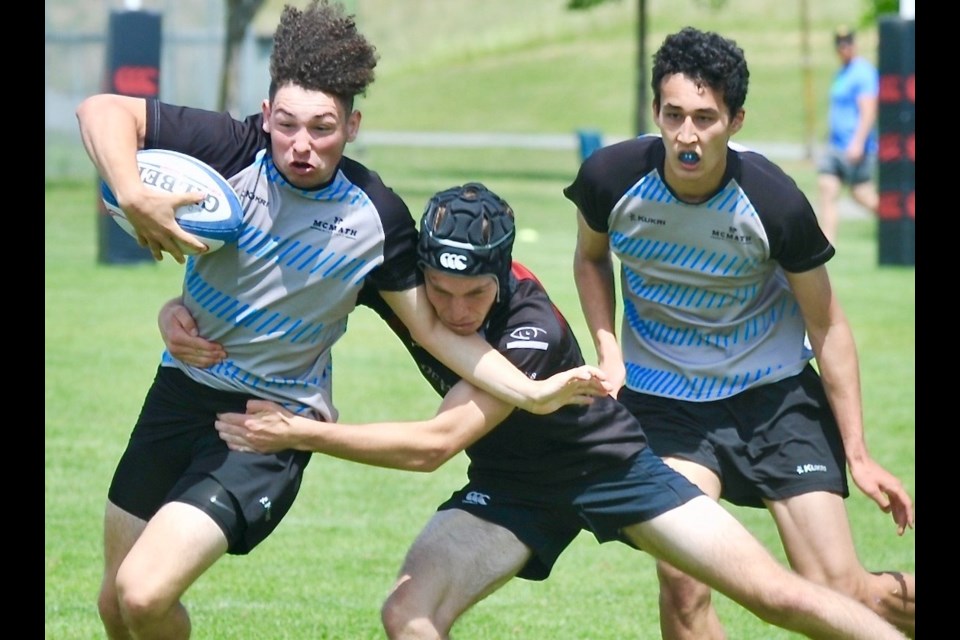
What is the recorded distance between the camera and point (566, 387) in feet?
16.2

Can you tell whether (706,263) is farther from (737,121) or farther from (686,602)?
(686,602)

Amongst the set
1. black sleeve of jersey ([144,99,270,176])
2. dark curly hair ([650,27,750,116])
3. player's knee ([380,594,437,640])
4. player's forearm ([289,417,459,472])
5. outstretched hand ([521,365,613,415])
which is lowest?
player's knee ([380,594,437,640])

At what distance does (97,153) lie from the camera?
192 inches

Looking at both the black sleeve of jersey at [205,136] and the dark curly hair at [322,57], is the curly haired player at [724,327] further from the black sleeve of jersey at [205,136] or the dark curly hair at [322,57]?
the black sleeve of jersey at [205,136]

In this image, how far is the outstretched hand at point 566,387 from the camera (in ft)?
16.1

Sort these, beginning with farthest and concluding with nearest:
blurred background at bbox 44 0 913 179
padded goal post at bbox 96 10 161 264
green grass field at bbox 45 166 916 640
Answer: blurred background at bbox 44 0 913 179
padded goal post at bbox 96 10 161 264
green grass field at bbox 45 166 916 640

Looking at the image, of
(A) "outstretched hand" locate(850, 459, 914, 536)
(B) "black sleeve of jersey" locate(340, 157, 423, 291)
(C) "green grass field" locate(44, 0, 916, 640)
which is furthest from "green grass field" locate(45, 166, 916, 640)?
(B) "black sleeve of jersey" locate(340, 157, 423, 291)

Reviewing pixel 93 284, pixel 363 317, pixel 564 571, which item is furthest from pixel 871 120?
pixel 564 571

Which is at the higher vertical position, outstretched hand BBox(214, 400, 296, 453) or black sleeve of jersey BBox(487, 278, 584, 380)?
black sleeve of jersey BBox(487, 278, 584, 380)

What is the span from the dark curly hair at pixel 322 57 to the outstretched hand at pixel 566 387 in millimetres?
1094

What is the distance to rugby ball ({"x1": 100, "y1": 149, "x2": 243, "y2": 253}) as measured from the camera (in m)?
4.88

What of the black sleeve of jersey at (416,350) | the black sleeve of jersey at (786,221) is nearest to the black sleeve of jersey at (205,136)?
the black sleeve of jersey at (416,350)

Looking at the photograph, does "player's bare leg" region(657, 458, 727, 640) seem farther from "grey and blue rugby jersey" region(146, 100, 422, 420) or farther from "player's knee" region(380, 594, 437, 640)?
"grey and blue rugby jersey" region(146, 100, 422, 420)

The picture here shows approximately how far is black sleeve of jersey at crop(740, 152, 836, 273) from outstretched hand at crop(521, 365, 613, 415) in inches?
38.2
